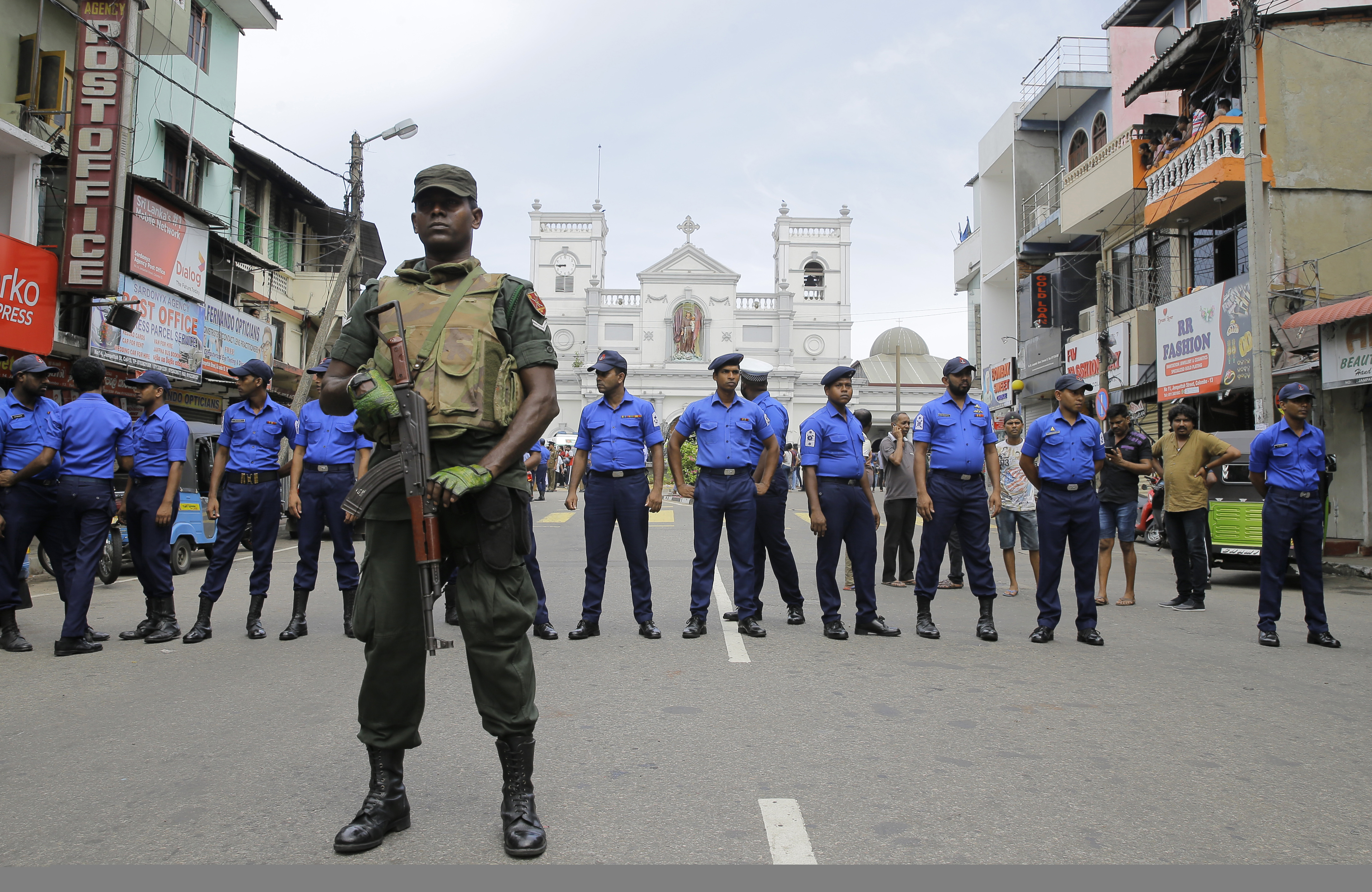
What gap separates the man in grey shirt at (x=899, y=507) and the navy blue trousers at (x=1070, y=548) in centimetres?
245

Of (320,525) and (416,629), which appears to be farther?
(320,525)

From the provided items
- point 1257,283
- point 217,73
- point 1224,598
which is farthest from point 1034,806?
point 217,73

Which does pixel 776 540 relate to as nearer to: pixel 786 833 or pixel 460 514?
pixel 786 833

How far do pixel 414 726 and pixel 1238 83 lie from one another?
20806mm

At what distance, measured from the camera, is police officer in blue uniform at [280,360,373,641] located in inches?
283

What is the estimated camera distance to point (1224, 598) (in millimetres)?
10211

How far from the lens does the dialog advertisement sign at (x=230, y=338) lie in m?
21.4

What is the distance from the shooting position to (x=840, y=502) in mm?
7305

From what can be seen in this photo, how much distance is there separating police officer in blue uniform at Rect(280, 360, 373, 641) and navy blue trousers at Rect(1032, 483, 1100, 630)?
176 inches

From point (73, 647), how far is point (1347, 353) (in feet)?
51.0

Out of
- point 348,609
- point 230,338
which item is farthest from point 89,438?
point 230,338

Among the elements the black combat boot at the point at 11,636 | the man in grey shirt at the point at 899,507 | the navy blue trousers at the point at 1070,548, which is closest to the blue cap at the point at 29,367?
the black combat boot at the point at 11,636

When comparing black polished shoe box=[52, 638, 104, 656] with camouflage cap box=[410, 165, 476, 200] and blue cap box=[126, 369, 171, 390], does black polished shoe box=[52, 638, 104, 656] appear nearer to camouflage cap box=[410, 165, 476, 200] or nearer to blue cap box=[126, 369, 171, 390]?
blue cap box=[126, 369, 171, 390]

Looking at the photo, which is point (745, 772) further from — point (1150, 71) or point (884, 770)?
point (1150, 71)
